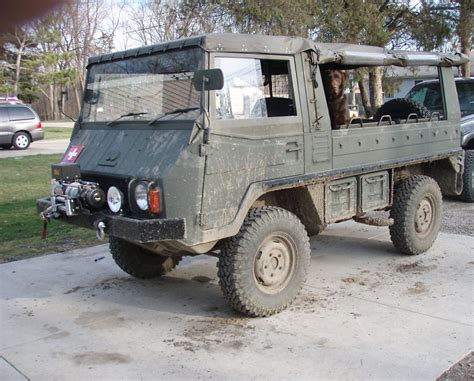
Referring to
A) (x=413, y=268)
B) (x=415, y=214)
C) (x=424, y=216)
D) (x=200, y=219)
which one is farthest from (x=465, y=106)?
(x=200, y=219)

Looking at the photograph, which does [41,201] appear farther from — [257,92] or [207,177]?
[257,92]

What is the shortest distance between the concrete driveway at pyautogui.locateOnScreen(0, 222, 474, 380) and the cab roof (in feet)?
6.78

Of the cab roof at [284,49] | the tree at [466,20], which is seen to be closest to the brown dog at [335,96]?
the cab roof at [284,49]

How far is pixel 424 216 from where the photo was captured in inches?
237

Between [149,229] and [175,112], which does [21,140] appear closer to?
[175,112]

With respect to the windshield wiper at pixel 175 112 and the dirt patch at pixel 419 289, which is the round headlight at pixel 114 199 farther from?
the dirt patch at pixel 419 289

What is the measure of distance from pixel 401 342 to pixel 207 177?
178cm

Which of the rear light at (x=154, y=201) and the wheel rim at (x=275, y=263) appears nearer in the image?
the rear light at (x=154, y=201)

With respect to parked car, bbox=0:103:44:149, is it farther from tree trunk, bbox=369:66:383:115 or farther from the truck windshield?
the truck windshield

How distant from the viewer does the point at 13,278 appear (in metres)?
5.39

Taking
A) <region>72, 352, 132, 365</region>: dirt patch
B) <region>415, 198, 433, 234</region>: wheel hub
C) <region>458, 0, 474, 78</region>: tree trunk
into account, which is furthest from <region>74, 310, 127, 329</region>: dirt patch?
<region>458, 0, 474, 78</region>: tree trunk

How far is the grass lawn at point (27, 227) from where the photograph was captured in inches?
254

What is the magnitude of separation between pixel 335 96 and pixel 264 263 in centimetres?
201

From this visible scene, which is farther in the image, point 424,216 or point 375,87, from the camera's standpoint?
point 375,87
